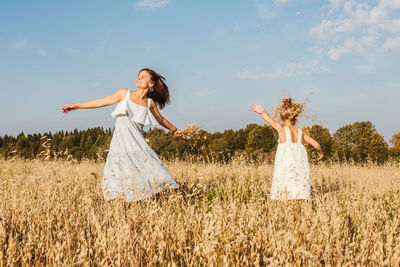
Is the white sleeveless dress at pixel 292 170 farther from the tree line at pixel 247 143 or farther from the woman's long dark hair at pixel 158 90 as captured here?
the tree line at pixel 247 143

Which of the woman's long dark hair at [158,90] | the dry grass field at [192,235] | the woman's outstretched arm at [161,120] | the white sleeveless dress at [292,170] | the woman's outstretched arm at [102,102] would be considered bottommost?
the dry grass field at [192,235]

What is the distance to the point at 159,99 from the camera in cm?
482

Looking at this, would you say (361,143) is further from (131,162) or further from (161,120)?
(131,162)

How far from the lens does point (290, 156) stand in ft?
16.1

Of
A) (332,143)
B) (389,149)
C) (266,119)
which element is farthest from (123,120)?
(389,149)

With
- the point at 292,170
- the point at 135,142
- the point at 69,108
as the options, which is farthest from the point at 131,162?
the point at 292,170

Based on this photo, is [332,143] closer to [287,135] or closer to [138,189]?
[287,135]

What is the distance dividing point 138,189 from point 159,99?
5.17 ft

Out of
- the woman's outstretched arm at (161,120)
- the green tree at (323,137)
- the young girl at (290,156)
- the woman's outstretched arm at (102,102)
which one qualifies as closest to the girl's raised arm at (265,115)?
the young girl at (290,156)

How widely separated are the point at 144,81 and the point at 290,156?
2.58m

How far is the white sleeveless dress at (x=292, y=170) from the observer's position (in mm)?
4656

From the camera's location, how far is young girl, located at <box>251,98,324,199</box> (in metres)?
4.69

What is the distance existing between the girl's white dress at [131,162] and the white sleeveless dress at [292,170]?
176cm

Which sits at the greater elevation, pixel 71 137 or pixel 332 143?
pixel 71 137
